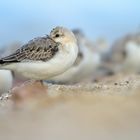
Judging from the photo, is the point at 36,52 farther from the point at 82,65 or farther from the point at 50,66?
the point at 82,65

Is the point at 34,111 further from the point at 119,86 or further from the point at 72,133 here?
the point at 119,86

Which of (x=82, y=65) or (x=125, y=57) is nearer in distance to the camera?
(x=82, y=65)

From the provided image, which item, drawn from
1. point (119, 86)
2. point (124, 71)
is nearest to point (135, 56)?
point (124, 71)

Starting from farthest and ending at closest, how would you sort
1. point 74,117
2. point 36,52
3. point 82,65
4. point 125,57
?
point 125,57, point 82,65, point 36,52, point 74,117

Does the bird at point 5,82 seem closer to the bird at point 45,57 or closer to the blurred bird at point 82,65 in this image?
the blurred bird at point 82,65

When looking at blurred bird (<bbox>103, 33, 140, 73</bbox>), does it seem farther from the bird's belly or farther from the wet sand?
the wet sand

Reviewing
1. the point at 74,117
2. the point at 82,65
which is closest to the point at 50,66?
the point at 74,117

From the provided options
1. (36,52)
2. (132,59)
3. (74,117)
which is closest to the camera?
(74,117)

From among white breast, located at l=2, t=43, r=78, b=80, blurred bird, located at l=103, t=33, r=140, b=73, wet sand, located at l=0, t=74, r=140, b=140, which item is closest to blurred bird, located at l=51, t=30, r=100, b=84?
blurred bird, located at l=103, t=33, r=140, b=73

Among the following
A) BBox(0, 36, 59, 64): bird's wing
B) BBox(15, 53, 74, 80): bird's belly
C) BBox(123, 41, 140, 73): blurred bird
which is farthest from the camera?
BBox(123, 41, 140, 73): blurred bird
